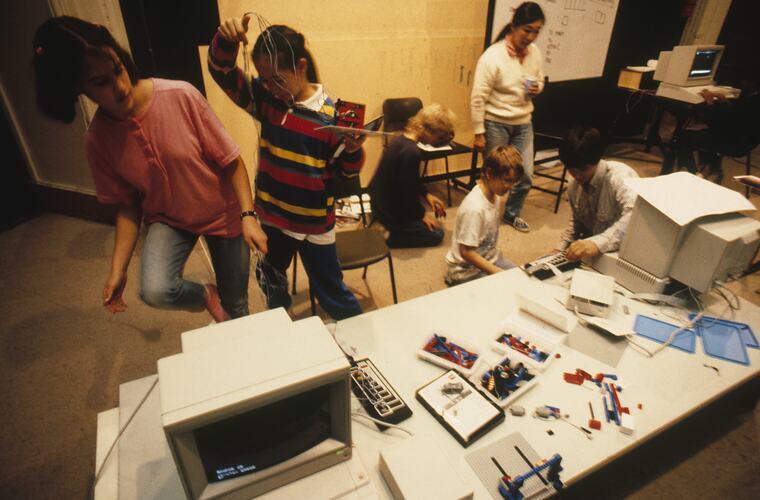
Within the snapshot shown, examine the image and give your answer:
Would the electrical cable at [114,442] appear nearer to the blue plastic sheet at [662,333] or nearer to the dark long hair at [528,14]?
the blue plastic sheet at [662,333]

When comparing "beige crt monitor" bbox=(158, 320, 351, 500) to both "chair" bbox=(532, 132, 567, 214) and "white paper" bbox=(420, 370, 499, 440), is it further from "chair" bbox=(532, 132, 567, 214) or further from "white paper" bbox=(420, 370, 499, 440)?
"chair" bbox=(532, 132, 567, 214)

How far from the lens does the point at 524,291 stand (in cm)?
159

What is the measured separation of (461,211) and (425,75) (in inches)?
85.4

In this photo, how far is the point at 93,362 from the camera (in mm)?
2131

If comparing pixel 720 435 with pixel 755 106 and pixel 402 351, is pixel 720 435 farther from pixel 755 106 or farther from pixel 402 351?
pixel 755 106

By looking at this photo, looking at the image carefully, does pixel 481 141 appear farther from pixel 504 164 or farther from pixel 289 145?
pixel 289 145

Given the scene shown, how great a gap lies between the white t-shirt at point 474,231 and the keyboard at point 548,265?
0.30 meters

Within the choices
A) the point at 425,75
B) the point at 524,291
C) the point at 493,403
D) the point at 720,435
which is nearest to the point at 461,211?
the point at 524,291

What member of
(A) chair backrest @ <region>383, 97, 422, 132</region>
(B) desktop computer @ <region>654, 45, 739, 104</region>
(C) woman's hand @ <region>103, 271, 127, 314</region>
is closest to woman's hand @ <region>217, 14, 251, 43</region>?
(C) woman's hand @ <region>103, 271, 127, 314</region>

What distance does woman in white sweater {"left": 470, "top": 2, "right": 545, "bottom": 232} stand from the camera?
9.08ft

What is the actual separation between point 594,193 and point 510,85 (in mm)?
1246

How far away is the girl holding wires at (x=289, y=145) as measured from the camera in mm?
1405

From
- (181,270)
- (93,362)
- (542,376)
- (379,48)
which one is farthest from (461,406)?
(379,48)

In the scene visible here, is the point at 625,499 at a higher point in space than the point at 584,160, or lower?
lower
